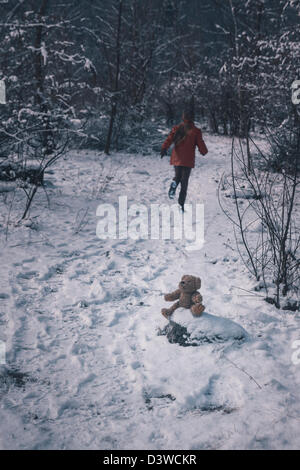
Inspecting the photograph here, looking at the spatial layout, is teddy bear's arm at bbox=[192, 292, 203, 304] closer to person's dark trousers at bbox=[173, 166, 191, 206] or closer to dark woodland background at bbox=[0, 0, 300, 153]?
person's dark trousers at bbox=[173, 166, 191, 206]

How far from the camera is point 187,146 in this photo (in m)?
6.03

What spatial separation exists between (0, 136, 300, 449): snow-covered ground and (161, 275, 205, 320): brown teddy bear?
12 centimetres

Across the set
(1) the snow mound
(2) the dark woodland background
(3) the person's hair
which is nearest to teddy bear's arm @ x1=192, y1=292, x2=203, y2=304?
(1) the snow mound

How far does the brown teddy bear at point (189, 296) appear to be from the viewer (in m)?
2.94

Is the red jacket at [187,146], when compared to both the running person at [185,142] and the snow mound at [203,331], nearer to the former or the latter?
the running person at [185,142]

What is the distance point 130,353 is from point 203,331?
686mm

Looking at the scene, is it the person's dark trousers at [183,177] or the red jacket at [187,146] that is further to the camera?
the person's dark trousers at [183,177]

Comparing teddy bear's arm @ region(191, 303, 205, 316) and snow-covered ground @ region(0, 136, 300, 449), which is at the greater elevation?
teddy bear's arm @ region(191, 303, 205, 316)

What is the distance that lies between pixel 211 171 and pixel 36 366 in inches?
317

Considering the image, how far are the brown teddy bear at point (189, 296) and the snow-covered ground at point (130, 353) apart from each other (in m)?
0.12

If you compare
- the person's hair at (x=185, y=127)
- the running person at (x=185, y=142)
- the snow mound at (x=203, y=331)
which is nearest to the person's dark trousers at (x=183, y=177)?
the running person at (x=185, y=142)

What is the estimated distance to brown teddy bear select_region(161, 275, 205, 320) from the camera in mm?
2940

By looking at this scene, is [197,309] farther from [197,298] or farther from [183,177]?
[183,177]
